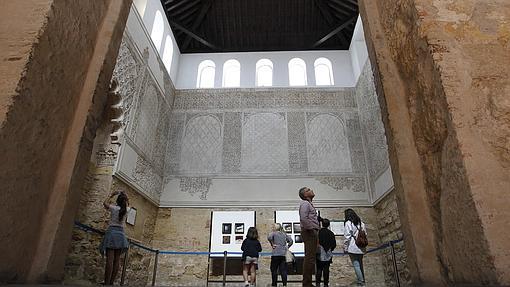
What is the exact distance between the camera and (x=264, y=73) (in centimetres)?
1178

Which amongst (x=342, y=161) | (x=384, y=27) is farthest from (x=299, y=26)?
(x=384, y=27)

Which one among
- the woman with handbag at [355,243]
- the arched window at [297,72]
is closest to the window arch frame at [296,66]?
the arched window at [297,72]

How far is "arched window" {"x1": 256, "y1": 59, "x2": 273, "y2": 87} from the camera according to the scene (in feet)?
37.5

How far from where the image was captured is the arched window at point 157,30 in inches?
384

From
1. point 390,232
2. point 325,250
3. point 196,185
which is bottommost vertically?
point 325,250

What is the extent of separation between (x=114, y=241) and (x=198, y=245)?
5.22 meters

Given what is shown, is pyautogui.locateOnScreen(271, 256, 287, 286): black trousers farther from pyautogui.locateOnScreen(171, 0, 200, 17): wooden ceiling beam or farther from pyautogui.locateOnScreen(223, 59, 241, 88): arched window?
pyautogui.locateOnScreen(171, 0, 200, 17): wooden ceiling beam

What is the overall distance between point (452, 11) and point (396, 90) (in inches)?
24.9

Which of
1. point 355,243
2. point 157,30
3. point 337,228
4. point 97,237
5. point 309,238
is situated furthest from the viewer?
point 157,30

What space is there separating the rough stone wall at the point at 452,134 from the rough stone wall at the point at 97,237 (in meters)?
5.52

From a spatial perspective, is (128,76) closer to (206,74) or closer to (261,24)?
(206,74)

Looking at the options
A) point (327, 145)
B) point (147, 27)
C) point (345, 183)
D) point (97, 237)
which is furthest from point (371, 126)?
point (97, 237)

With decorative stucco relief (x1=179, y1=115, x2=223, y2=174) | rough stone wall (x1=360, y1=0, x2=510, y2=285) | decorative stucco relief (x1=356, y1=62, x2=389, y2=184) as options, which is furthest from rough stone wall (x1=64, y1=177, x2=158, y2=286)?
decorative stucco relief (x1=356, y1=62, x2=389, y2=184)

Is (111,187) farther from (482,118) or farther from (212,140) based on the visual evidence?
(482,118)
